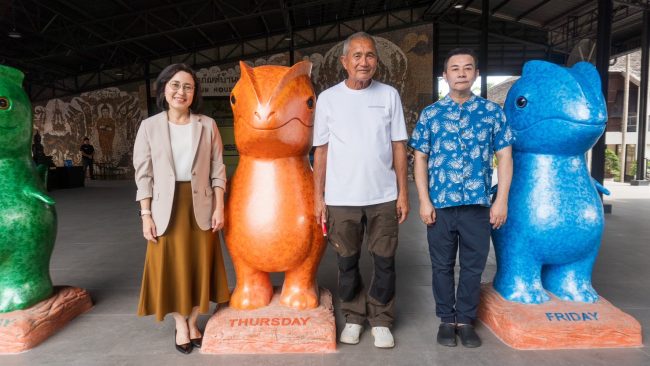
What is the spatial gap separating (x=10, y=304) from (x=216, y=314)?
107cm

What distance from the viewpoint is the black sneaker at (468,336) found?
2086mm

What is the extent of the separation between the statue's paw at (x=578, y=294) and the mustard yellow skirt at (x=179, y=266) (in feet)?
6.16

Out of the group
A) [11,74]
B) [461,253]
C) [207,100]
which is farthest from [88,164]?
[461,253]

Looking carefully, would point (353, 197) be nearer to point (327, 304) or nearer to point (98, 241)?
point (327, 304)

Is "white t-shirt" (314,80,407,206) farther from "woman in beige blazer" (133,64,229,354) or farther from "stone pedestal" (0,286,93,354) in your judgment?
"stone pedestal" (0,286,93,354)

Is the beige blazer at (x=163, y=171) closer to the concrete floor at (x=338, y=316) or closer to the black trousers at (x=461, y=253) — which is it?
the concrete floor at (x=338, y=316)

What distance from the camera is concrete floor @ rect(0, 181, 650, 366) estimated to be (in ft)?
6.50

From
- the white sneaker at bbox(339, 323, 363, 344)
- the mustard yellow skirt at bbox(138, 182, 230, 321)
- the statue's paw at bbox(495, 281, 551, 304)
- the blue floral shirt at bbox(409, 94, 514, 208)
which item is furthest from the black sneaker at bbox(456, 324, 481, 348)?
the mustard yellow skirt at bbox(138, 182, 230, 321)

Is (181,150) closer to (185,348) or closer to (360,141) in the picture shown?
(360,141)

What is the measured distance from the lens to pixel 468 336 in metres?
2.11

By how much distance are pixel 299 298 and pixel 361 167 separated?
0.81 m

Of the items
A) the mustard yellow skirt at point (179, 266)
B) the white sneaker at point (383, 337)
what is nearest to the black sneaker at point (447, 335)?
the white sneaker at point (383, 337)

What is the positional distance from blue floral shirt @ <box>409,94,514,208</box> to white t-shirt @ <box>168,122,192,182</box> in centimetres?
121

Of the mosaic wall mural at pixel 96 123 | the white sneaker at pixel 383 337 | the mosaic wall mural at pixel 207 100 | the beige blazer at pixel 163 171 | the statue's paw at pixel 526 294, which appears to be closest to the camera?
the beige blazer at pixel 163 171
